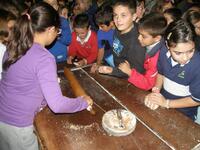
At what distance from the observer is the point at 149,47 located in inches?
88.4

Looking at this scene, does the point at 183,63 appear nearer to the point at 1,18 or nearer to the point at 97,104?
the point at 97,104

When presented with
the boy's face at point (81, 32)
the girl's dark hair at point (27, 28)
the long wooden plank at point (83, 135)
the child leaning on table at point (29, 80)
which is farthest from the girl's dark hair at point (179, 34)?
the boy's face at point (81, 32)

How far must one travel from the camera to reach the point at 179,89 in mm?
1990

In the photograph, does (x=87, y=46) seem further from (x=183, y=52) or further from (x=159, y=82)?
(x=183, y=52)

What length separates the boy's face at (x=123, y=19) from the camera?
243 centimetres

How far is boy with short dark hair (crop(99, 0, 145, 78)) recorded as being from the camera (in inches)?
91.3

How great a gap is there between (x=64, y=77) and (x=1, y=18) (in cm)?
77

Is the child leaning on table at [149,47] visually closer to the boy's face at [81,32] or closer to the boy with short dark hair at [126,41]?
the boy with short dark hair at [126,41]

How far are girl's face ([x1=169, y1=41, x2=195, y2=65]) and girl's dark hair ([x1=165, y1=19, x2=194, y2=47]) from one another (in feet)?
0.09

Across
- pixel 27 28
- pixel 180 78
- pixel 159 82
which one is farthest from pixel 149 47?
pixel 27 28

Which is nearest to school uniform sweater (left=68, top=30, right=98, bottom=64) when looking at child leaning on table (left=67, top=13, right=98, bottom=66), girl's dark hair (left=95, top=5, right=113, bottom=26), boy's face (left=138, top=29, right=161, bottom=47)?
child leaning on table (left=67, top=13, right=98, bottom=66)

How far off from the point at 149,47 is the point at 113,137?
3.30 ft

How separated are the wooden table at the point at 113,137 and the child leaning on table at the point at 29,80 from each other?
117 millimetres

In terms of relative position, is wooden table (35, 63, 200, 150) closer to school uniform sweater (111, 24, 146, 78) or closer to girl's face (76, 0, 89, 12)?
school uniform sweater (111, 24, 146, 78)
